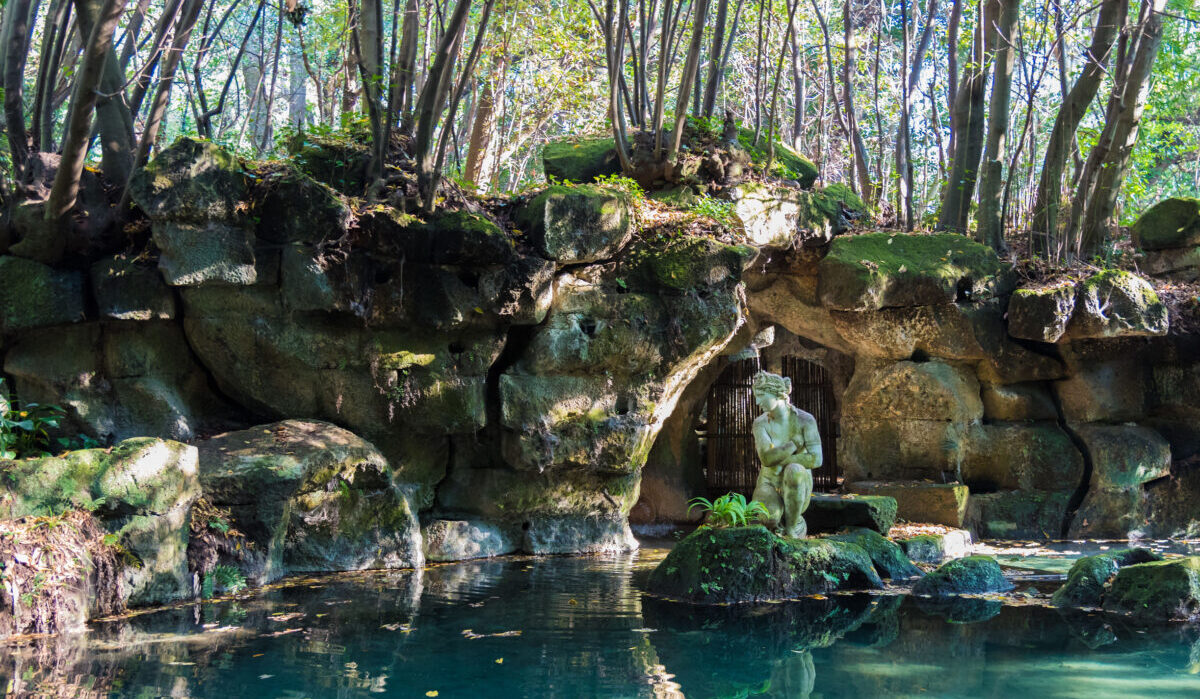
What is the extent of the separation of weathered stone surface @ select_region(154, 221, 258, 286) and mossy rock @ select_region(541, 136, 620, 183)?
426 cm

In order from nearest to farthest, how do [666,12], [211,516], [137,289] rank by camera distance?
[211,516]
[137,289]
[666,12]

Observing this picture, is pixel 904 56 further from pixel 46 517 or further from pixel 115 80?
pixel 46 517

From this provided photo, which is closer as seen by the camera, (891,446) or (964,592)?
(964,592)

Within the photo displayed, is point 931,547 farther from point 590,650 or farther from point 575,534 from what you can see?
point 590,650

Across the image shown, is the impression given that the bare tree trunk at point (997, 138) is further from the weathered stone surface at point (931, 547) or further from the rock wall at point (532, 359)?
the weathered stone surface at point (931, 547)

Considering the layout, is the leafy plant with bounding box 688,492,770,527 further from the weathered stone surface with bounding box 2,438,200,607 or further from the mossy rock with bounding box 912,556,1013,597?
the weathered stone surface with bounding box 2,438,200,607

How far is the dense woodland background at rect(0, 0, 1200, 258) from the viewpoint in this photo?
9.29m

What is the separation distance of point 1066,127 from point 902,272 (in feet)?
10.9

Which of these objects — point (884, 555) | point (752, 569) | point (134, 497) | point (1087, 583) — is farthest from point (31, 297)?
point (1087, 583)

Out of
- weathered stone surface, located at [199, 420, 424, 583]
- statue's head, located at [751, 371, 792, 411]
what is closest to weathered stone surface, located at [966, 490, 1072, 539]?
statue's head, located at [751, 371, 792, 411]

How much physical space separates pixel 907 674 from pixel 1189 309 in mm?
9519

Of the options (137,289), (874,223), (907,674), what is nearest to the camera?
(907,674)

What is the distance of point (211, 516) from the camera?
763 cm

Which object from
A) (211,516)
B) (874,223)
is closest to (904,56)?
(874,223)
